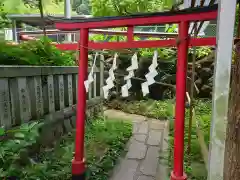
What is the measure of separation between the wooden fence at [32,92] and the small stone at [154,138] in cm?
195

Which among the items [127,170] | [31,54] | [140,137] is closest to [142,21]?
[31,54]

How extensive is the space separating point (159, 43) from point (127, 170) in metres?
2.19

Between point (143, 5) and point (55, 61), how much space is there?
137 inches

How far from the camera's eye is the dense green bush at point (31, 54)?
3298 millimetres

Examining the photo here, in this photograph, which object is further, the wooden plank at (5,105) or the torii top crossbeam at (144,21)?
the wooden plank at (5,105)

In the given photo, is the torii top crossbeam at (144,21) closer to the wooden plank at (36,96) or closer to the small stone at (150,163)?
the wooden plank at (36,96)

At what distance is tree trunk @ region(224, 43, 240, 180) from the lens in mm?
1558

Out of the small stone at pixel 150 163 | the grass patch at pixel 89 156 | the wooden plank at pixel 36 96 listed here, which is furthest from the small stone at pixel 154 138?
the wooden plank at pixel 36 96

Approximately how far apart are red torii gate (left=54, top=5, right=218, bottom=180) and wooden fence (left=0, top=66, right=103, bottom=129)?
2.80ft

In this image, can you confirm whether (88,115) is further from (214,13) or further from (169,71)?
(169,71)

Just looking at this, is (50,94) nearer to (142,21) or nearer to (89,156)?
(89,156)

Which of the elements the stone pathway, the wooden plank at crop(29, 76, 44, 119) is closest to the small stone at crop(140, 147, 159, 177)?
the stone pathway

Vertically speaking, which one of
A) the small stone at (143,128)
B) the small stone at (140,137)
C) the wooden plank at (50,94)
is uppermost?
the wooden plank at (50,94)

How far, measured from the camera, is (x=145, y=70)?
9641mm
